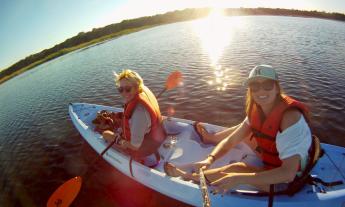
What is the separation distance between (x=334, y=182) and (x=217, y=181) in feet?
6.65

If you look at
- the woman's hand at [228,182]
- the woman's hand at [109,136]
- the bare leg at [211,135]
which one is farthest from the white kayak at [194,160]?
the woman's hand at [228,182]

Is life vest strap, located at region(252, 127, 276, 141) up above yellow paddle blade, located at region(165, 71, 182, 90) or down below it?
below

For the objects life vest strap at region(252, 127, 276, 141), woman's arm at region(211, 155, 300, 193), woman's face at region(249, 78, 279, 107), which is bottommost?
woman's arm at region(211, 155, 300, 193)

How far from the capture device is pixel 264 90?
3.67 metres

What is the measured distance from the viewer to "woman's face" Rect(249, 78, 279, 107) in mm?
3629

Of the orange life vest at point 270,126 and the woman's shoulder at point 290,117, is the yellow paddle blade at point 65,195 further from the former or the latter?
the woman's shoulder at point 290,117

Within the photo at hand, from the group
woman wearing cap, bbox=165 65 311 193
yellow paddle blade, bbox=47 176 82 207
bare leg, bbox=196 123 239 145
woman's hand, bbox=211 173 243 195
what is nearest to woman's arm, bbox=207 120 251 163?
woman wearing cap, bbox=165 65 311 193

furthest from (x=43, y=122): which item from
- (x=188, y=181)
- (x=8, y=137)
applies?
(x=188, y=181)

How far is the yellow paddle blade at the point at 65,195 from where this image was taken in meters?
5.21

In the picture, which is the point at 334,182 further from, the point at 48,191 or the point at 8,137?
the point at 8,137

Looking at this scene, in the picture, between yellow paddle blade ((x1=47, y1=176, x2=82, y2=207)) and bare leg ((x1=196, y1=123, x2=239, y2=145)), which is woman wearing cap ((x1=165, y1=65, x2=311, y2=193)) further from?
yellow paddle blade ((x1=47, y1=176, x2=82, y2=207))

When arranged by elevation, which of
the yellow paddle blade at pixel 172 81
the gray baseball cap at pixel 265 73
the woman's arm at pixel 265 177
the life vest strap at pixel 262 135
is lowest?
the woman's arm at pixel 265 177

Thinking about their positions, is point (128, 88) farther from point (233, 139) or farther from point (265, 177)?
point (265, 177)

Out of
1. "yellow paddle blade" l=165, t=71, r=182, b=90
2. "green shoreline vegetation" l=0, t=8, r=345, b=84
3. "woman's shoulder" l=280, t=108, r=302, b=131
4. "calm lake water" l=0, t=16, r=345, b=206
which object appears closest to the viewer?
"woman's shoulder" l=280, t=108, r=302, b=131
